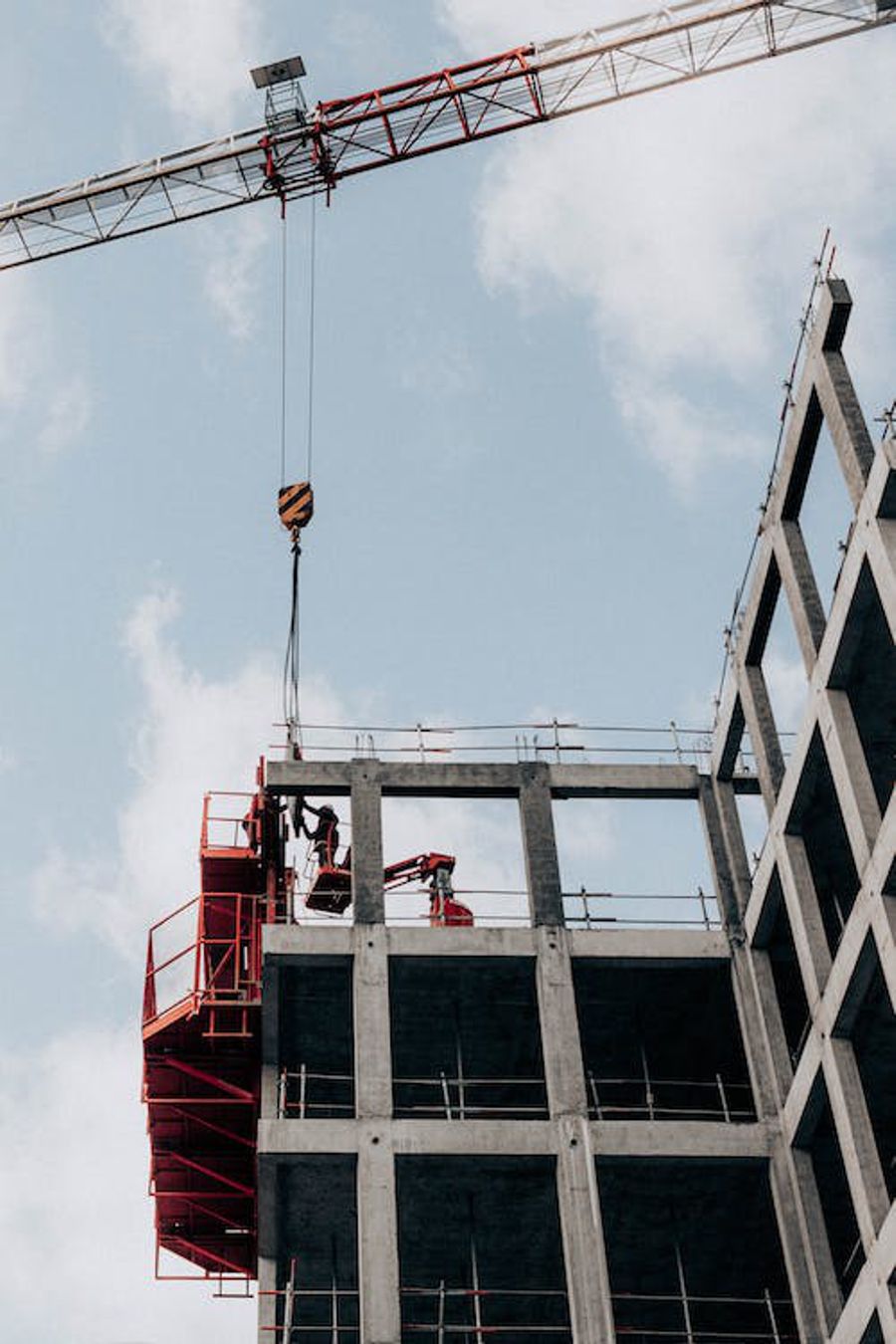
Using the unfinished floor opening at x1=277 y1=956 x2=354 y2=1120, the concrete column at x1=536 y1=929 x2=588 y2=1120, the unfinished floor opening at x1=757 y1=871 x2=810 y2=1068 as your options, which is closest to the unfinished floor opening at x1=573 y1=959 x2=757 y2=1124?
the unfinished floor opening at x1=757 y1=871 x2=810 y2=1068

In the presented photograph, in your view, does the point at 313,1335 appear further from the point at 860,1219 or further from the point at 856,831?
the point at 856,831

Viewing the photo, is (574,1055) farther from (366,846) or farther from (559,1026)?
(366,846)

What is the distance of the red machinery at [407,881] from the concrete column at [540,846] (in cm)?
224

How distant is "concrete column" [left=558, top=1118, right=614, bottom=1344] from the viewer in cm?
3109

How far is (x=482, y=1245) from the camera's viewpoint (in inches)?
1407

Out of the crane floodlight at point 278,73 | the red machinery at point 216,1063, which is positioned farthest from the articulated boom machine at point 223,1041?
the crane floodlight at point 278,73

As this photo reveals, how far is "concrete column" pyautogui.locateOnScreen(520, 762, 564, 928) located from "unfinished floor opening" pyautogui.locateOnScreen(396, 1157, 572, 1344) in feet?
16.3

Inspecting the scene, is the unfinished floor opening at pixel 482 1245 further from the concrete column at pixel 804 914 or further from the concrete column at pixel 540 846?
the concrete column at pixel 804 914

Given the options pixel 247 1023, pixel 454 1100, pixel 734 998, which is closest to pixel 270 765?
pixel 247 1023

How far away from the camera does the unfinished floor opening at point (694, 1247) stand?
1348 inches

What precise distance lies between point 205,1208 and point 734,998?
11.6m

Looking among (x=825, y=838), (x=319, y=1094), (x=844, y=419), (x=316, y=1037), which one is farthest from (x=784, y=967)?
(x=844, y=419)

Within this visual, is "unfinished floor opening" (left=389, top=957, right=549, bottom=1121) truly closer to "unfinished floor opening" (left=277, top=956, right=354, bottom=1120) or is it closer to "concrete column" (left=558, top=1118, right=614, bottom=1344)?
"unfinished floor opening" (left=277, top=956, right=354, bottom=1120)

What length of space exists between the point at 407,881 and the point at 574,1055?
6773mm
